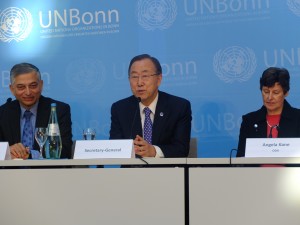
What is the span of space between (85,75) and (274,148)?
2527mm

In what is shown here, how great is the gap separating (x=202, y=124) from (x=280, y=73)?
0.94 m

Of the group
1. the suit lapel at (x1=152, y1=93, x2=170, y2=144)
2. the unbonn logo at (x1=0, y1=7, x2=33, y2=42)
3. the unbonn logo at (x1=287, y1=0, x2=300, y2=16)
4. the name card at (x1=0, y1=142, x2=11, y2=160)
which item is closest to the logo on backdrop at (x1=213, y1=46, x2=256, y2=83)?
the unbonn logo at (x1=287, y1=0, x2=300, y2=16)

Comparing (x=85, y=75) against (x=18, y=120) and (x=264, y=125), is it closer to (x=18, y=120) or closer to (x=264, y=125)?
(x=18, y=120)

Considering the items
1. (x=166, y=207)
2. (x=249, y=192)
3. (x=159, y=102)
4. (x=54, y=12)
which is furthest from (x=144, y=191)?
(x=54, y=12)

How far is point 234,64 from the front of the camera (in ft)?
14.7

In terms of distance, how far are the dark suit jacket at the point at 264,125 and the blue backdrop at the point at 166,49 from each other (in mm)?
518

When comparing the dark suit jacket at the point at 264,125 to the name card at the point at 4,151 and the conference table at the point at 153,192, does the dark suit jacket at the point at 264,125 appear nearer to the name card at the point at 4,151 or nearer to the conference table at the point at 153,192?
the conference table at the point at 153,192

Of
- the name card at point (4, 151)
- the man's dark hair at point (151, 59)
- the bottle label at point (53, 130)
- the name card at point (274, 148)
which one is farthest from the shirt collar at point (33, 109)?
the name card at point (274, 148)

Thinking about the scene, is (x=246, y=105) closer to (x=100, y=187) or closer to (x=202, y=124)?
(x=202, y=124)

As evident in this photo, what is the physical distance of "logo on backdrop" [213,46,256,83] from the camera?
4449mm

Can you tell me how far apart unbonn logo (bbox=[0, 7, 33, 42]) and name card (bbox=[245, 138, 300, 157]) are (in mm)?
2873

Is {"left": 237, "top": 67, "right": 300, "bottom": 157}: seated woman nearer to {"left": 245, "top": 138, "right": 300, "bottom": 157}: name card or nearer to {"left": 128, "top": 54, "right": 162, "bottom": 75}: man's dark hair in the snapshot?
{"left": 128, "top": 54, "right": 162, "bottom": 75}: man's dark hair

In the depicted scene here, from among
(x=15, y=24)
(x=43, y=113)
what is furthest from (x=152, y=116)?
(x=15, y=24)

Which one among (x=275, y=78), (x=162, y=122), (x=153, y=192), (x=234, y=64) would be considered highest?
(x=234, y=64)
